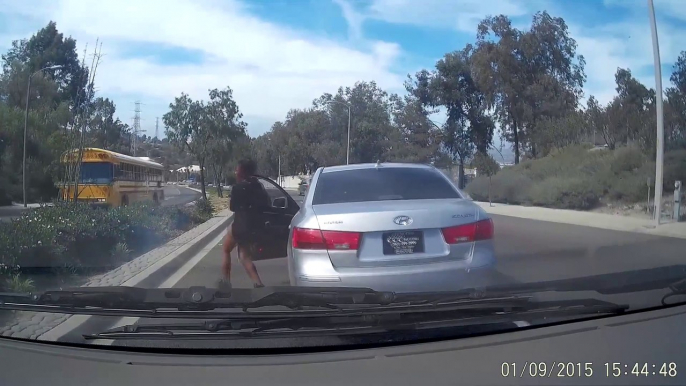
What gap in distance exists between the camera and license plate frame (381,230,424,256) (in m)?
4.70

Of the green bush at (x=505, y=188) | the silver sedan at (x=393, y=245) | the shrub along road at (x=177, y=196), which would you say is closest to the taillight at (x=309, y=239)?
the silver sedan at (x=393, y=245)

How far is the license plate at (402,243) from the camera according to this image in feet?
15.4

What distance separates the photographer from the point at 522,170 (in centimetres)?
2783

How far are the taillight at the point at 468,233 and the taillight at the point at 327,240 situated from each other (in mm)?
731

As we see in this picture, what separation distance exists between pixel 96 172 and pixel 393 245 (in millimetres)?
11113

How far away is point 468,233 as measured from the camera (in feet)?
16.0

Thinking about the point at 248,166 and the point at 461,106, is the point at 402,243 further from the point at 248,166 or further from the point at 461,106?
the point at 461,106

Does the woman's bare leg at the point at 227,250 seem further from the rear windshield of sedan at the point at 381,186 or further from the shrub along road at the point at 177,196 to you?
the shrub along road at the point at 177,196

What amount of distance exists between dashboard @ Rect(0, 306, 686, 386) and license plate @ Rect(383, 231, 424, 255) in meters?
1.14

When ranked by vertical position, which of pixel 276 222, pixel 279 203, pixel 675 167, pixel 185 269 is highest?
pixel 675 167

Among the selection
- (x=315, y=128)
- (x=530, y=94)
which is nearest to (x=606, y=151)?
(x=530, y=94)

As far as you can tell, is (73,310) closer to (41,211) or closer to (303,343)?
(303,343)

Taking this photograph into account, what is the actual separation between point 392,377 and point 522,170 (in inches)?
1019

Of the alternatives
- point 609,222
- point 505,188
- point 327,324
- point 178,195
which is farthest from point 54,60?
point 505,188
